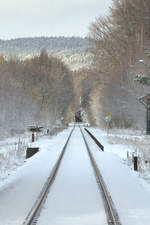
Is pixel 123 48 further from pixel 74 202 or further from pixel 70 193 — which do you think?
pixel 74 202

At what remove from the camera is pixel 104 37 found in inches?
1930

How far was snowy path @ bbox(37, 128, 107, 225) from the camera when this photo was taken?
25.3 feet

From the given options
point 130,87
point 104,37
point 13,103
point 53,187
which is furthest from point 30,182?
point 13,103

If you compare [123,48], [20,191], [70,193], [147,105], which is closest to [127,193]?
[70,193]

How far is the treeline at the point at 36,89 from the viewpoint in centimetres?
5622

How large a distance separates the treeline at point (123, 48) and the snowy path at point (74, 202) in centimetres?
2940

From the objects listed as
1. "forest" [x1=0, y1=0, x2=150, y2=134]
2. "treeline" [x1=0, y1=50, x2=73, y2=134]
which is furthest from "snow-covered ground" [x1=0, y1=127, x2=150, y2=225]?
"treeline" [x1=0, y1=50, x2=73, y2=134]

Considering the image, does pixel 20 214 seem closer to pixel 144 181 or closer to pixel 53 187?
pixel 53 187

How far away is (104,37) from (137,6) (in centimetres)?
747

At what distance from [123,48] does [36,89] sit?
26819 mm

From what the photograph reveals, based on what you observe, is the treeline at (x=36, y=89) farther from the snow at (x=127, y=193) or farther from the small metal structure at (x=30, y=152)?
the snow at (x=127, y=193)

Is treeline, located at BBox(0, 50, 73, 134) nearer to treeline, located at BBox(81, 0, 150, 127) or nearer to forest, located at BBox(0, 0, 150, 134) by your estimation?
forest, located at BBox(0, 0, 150, 134)

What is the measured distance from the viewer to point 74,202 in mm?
9461

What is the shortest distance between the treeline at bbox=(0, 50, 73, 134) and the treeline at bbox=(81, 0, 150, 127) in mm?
14300
